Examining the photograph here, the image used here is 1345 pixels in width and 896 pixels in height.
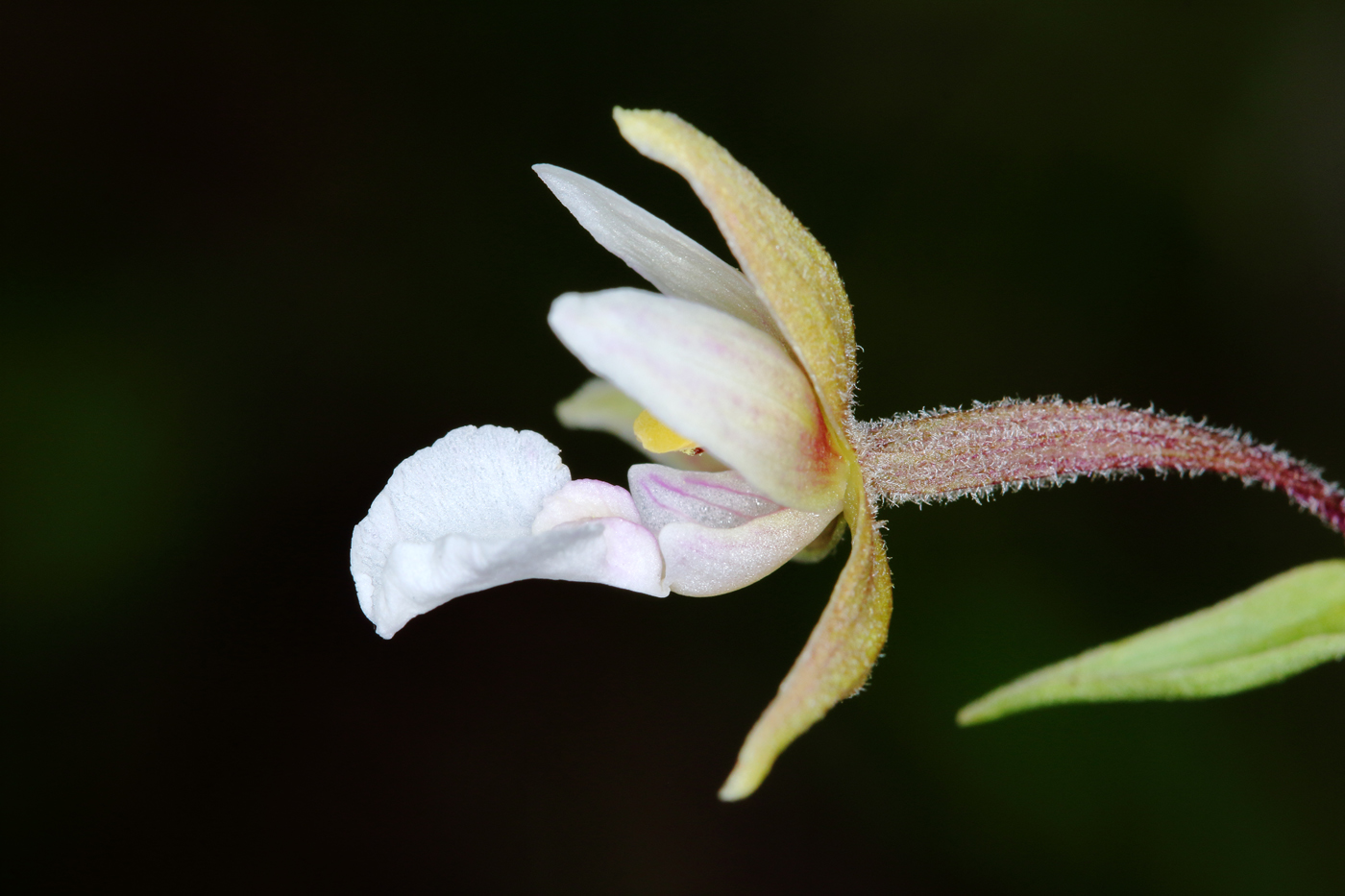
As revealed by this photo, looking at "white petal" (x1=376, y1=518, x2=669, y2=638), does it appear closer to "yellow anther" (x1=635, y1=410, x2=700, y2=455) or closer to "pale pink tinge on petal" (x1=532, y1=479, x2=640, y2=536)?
"pale pink tinge on petal" (x1=532, y1=479, x2=640, y2=536)

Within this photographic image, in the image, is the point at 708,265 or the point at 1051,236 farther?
the point at 1051,236

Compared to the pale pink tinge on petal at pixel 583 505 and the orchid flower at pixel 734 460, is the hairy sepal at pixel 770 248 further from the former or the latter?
the pale pink tinge on petal at pixel 583 505

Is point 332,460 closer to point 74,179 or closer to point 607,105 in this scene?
point 74,179

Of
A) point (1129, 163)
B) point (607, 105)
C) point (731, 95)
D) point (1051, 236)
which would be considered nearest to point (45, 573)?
point (607, 105)

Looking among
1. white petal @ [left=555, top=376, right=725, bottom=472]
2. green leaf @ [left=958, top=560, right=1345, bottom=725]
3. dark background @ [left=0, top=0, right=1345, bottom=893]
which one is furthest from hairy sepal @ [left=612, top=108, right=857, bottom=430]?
dark background @ [left=0, top=0, right=1345, bottom=893]

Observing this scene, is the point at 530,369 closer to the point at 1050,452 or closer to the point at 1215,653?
the point at 1050,452

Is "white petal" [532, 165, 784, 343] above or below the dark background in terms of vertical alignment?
above

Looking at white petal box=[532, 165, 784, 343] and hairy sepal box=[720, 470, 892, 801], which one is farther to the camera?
white petal box=[532, 165, 784, 343]

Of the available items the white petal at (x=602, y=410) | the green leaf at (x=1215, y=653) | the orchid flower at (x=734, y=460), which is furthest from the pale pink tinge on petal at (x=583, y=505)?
the green leaf at (x=1215, y=653)
